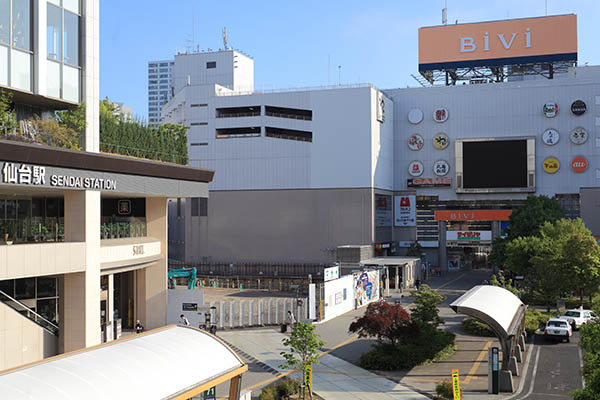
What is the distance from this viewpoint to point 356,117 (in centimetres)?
7988

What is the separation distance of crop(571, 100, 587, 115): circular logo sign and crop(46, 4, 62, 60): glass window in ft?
222

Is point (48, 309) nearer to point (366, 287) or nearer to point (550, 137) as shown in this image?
point (366, 287)

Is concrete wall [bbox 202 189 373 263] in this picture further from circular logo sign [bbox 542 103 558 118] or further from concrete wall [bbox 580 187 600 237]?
concrete wall [bbox 580 187 600 237]

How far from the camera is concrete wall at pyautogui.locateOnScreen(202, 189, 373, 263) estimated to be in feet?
263

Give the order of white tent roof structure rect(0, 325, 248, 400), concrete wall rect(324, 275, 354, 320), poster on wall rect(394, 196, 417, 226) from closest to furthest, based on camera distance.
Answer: white tent roof structure rect(0, 325, 248, 400) < concrete wall rect(324, 275, 354, 320) < poster on wall rect(394, 196, 417, 226)

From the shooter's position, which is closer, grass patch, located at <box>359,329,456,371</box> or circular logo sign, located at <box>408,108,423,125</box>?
grass patch, located at <box>359,329,456,371</box>

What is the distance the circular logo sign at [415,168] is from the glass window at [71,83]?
2410 inches

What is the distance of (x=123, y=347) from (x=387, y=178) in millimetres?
72108

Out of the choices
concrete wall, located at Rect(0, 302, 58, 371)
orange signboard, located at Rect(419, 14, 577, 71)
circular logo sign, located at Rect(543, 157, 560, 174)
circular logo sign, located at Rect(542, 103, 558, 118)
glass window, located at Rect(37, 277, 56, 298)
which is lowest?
concrete wall, located at Rect(0, 302, 58, 371)

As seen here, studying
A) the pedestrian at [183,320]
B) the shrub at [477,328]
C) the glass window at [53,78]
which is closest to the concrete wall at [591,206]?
the shrub at [477,328]

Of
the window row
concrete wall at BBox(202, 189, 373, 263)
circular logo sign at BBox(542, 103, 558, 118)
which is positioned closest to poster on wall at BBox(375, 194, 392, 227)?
concrete wall at BBox(202, 189, 373, 263)

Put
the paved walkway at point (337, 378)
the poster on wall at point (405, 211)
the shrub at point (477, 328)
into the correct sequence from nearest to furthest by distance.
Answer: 1. the paved walkway at point (337, 378)
2. the shrub at point (477, 328)
3. the poster on wall at point (405, 211)

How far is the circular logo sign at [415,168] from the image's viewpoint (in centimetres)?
8725

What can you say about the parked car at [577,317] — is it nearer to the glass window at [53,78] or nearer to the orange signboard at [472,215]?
the glass window at [53,78]
